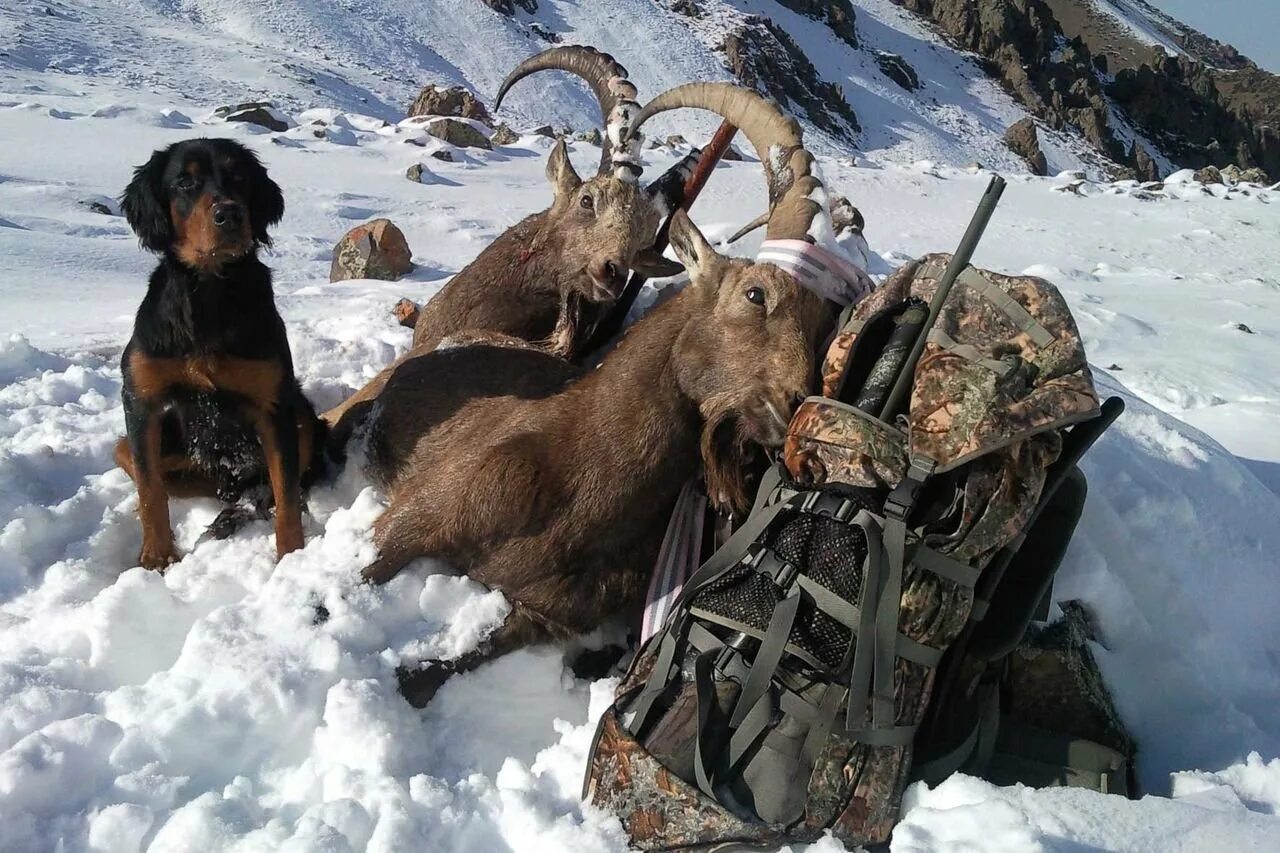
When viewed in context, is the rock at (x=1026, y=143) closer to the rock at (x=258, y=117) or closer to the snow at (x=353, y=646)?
the rock at (x=258, y=117)

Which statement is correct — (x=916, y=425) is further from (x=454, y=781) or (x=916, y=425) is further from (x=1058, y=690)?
(x=454, y=781)

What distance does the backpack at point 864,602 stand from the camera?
2.88 m

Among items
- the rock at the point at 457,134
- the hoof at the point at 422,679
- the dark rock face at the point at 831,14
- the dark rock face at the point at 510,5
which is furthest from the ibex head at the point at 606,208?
the dark rock face at the point at 831,14

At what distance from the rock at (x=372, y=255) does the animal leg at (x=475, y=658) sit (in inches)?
258

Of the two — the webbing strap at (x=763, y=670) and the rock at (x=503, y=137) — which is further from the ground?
the webbing strap at (x=763, y=670)

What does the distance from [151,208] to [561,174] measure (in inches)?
106

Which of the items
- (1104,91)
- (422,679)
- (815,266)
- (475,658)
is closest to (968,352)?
(815,266)

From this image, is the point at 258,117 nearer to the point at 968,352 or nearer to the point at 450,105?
the point at 450,105

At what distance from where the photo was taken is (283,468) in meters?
4.17

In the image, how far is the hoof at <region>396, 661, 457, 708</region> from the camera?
3.39 m

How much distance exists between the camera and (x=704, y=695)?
296 centimetres

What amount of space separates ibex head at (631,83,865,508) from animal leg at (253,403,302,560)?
5.67 ft

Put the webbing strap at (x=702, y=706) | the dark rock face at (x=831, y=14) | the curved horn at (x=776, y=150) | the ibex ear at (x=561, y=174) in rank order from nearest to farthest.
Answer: the webbing strap at (x=702, y=706) → the curved horn at (x=776, y=150) → the ibex ear at (x=561, y=174) → the dark rock face at (x=831, y=14)

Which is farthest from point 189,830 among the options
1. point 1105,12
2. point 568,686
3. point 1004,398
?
point 1105,12
